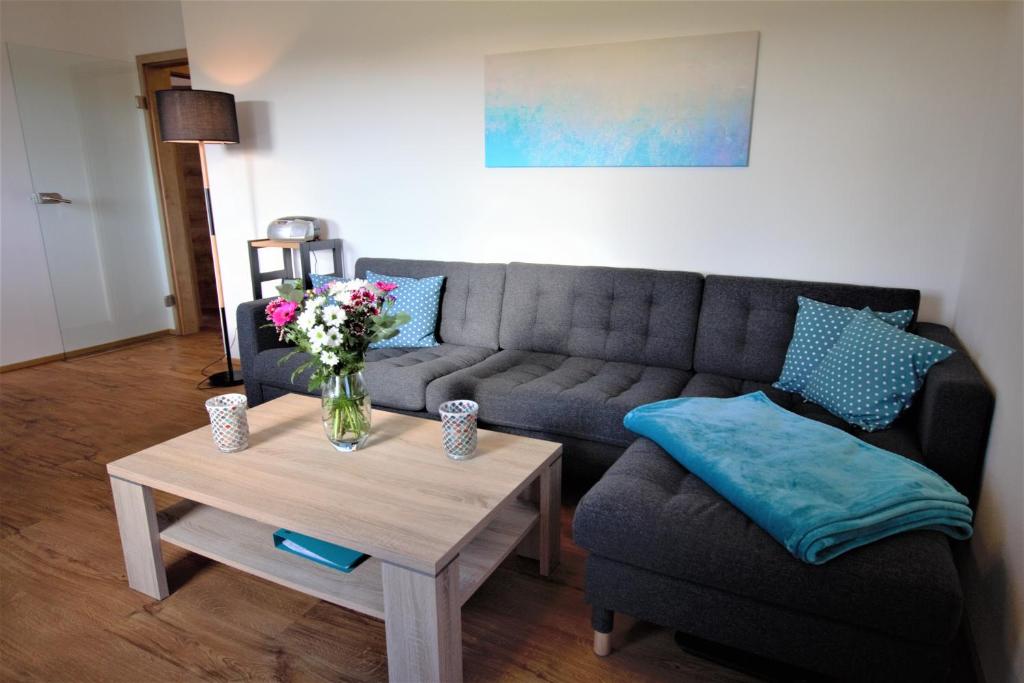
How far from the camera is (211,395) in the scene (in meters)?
3.47

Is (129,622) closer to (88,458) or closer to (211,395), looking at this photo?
(88,458)

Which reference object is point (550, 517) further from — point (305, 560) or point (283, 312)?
point (283, 312)

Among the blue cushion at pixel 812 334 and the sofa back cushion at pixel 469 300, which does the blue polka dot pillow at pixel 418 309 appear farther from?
the blue cushion at pixel 812 334

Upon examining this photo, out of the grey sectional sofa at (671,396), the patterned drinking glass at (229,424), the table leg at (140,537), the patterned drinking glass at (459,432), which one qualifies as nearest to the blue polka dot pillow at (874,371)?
the grey sectional sofa at (671,396)

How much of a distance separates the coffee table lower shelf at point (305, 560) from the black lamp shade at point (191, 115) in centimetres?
217

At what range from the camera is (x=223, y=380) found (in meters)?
3.69

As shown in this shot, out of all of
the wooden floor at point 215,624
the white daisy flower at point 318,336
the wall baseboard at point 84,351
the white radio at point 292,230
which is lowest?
the wooden floor at point 215,624

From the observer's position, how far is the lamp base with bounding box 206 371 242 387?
3.66 meters

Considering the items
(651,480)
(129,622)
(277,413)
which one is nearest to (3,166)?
(277,413)

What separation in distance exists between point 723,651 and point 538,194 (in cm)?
211

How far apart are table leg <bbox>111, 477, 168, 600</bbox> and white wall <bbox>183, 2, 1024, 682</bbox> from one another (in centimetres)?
195

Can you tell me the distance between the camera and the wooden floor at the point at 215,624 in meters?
1.53

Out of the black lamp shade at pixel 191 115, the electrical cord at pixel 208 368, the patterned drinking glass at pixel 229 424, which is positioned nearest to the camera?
the patterned drinking glass at pixel 229 424

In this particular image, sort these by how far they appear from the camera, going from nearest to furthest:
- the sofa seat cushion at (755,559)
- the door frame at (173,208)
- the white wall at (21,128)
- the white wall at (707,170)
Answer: the sofa seat cushion at (755,559)
the white wall at (707,170)
the white wall at (21,128)
the door frame at (173,208)
